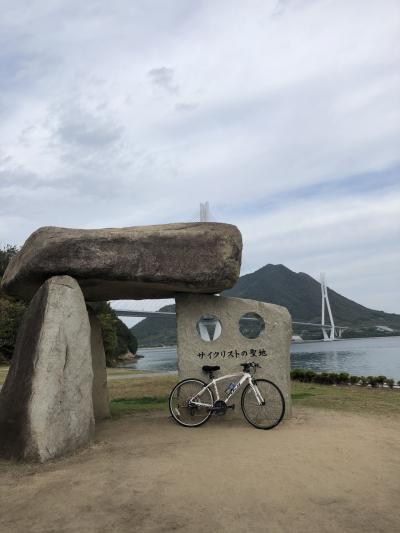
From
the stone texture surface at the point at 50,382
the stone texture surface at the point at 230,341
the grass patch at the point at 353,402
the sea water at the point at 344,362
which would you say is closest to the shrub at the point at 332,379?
the grass patch at the point at 353,402

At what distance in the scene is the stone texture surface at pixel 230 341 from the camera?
687cm

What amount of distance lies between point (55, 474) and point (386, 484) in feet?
9.51

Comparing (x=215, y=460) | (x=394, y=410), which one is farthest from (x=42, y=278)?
(x=394, y=410)

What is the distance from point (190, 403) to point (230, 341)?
1108 mm

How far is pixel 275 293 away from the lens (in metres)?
116

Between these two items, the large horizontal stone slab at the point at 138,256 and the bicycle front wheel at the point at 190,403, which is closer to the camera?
the large horizontal stone slab at the point at 138,256

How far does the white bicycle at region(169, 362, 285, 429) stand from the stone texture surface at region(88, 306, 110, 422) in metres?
1.32

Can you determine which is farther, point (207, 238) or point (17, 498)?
point (207, 238)

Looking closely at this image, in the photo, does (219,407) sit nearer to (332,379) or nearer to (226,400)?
(226,400)

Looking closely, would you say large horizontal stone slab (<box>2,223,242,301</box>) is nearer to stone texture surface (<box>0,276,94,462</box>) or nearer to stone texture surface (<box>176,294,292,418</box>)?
stone texture surface (<box>0,276,94,462</box>)

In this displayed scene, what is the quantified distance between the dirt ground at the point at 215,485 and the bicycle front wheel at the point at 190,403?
1.74ft

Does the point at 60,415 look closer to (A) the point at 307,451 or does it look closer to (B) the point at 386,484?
Result: (A) the point at 307,451

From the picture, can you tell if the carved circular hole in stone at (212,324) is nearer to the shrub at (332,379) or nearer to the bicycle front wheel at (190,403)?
the bicycle front wheel at (190,403)

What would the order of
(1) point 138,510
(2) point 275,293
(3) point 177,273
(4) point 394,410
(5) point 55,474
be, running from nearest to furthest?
(1) point 138,510
(5) point 55,474
(3) point 177,273
(4) point 394,410
(2) point 275,293
